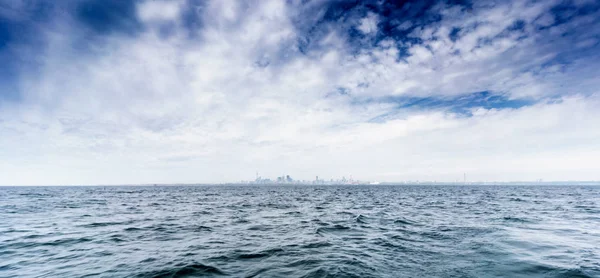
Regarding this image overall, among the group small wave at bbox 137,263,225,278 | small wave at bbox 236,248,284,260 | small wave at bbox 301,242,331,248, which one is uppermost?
small wave at bbox 137,263,225,278

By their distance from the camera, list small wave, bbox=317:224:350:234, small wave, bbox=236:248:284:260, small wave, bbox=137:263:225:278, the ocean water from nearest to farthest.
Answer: small wave, bbox=137:263:225:278, the ocean water, small wave, bbox=236:248:284:260, small wave, bbox=317:224:350:234

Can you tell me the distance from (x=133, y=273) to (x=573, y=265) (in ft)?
A: 54.2

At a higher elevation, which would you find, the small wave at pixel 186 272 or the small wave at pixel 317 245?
the small wave at pixel 186 272

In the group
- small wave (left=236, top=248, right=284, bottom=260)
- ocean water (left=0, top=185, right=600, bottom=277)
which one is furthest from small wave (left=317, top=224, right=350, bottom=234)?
small wave (left=236, top=248, right=284, bottom=260)

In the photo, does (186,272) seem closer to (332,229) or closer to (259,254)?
(259,254)

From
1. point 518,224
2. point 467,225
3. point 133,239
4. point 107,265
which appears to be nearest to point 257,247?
point 107,265

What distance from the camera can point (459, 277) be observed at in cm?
895

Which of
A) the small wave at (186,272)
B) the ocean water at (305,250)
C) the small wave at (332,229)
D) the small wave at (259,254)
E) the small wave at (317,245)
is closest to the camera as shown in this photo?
the small wave at (186,272)

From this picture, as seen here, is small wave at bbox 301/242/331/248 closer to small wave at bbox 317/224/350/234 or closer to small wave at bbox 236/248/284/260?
small wave at bbox 236/248/284/260

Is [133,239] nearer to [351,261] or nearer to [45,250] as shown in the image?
[45,250]

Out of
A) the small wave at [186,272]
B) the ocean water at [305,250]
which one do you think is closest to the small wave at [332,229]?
the ocean water at [305,250]

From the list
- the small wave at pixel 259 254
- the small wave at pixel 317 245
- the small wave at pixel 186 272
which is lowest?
the small wave at pixel 317 245

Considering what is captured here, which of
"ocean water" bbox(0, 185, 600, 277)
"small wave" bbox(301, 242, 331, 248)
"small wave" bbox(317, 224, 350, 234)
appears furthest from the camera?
"small wave" bbox(317, 224, 350, 234)

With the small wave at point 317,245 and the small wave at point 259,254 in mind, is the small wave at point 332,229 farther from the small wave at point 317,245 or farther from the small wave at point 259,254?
the small wave at point 259,254
